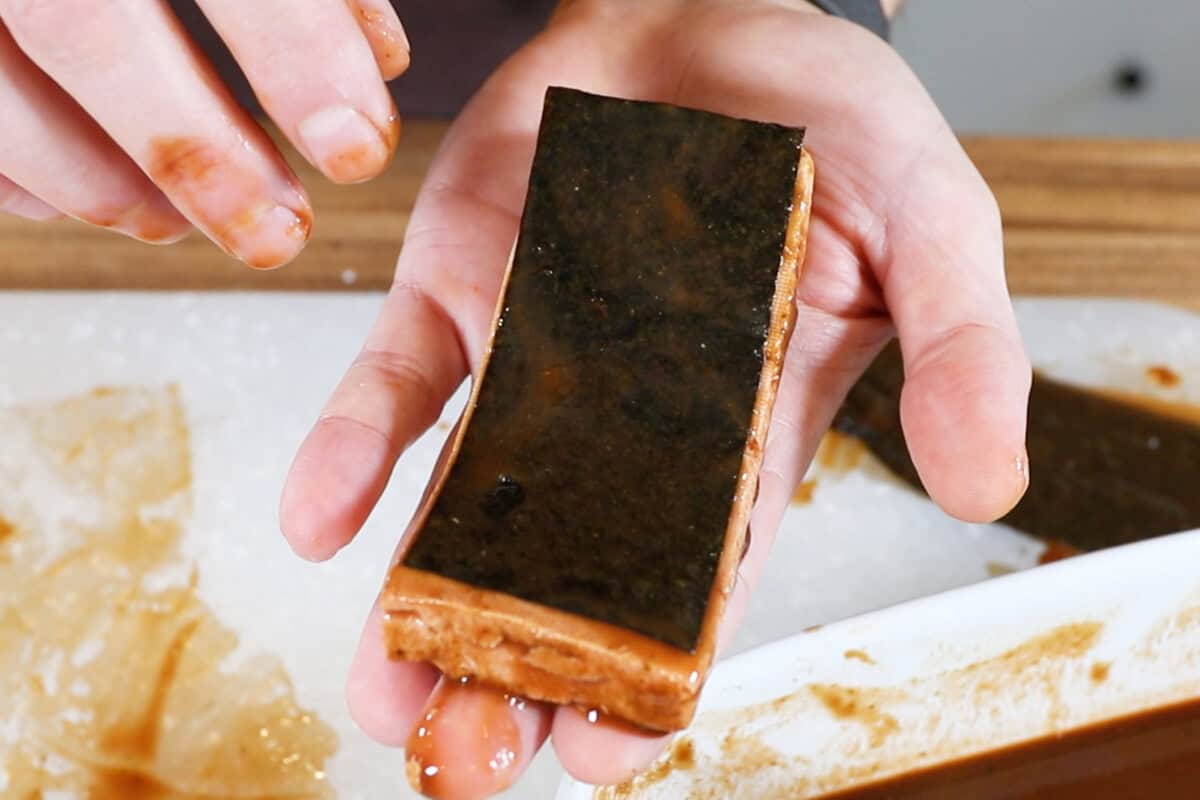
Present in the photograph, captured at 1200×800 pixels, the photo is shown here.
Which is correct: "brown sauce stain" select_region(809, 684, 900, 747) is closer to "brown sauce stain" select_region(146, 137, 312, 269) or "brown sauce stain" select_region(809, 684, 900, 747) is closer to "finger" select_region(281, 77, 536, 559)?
"finger" select_region(281, 77, 536, 559)

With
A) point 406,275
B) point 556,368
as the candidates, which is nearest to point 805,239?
point 556,368

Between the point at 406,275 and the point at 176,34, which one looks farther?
the point at 406,275

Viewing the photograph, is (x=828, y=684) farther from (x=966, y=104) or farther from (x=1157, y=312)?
(x=966, y=104)

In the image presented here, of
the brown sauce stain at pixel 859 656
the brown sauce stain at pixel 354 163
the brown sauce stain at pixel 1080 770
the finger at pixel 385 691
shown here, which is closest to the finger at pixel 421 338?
the finger at pixel 385 691

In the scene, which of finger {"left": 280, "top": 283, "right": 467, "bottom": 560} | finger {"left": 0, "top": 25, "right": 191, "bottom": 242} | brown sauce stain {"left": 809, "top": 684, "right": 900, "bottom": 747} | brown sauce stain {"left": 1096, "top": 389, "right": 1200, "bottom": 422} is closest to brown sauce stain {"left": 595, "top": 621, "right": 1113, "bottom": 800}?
brown sauce stain {"left": 809, "top": 684, "right": 900, "bottom": 747}

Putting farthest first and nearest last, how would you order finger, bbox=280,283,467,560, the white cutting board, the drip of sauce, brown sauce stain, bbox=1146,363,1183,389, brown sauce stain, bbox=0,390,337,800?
brown sauce stain, bbox=1146,363,1183,389 → the white cutting board → brown sauce stain, bbox=0,390,337,800 → finger, bbox=280,283,467,560 → the drip of sauce

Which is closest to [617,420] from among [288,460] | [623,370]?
[623,370]
